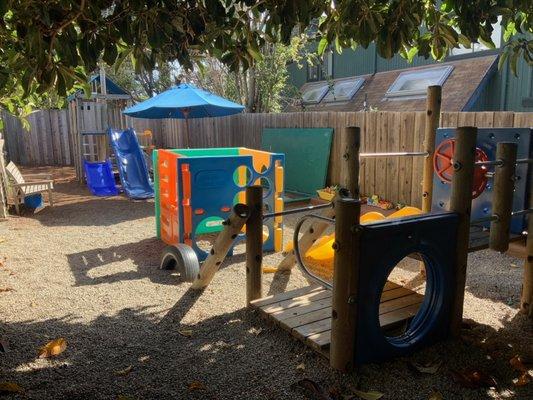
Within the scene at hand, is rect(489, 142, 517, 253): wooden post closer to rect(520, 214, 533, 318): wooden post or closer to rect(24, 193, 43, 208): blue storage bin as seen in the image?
rect(520, 214, 533, 318): wooden post

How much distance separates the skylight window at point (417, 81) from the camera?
499 inches

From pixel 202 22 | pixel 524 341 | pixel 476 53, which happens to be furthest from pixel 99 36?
pixel 476 53

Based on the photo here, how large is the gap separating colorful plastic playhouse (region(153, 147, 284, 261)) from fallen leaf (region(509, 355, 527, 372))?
326 cm

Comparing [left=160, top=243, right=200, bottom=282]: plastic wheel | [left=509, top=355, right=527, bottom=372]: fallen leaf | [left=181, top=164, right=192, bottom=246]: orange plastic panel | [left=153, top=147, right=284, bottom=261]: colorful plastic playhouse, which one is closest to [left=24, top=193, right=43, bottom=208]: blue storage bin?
[left=153, top=147, right=284, bottom=261]: colorful plastic playhouse

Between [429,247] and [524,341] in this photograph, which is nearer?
[429,247]

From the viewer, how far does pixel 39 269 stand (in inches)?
203

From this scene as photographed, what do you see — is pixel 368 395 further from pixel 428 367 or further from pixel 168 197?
pixel 168 197

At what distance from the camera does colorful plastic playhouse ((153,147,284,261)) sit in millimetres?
5465

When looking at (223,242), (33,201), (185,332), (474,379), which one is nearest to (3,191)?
(33,201)

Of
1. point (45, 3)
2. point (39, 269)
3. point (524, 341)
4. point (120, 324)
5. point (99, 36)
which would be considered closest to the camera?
point (45, 3)

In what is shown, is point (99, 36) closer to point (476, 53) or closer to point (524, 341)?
point (524, 341)

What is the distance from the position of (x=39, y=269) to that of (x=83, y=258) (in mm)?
546

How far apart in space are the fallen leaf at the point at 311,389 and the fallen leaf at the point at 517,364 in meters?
1.30

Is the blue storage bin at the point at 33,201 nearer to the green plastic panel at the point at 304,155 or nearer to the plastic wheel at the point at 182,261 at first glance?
the plastic wheel at the point at 182,261
